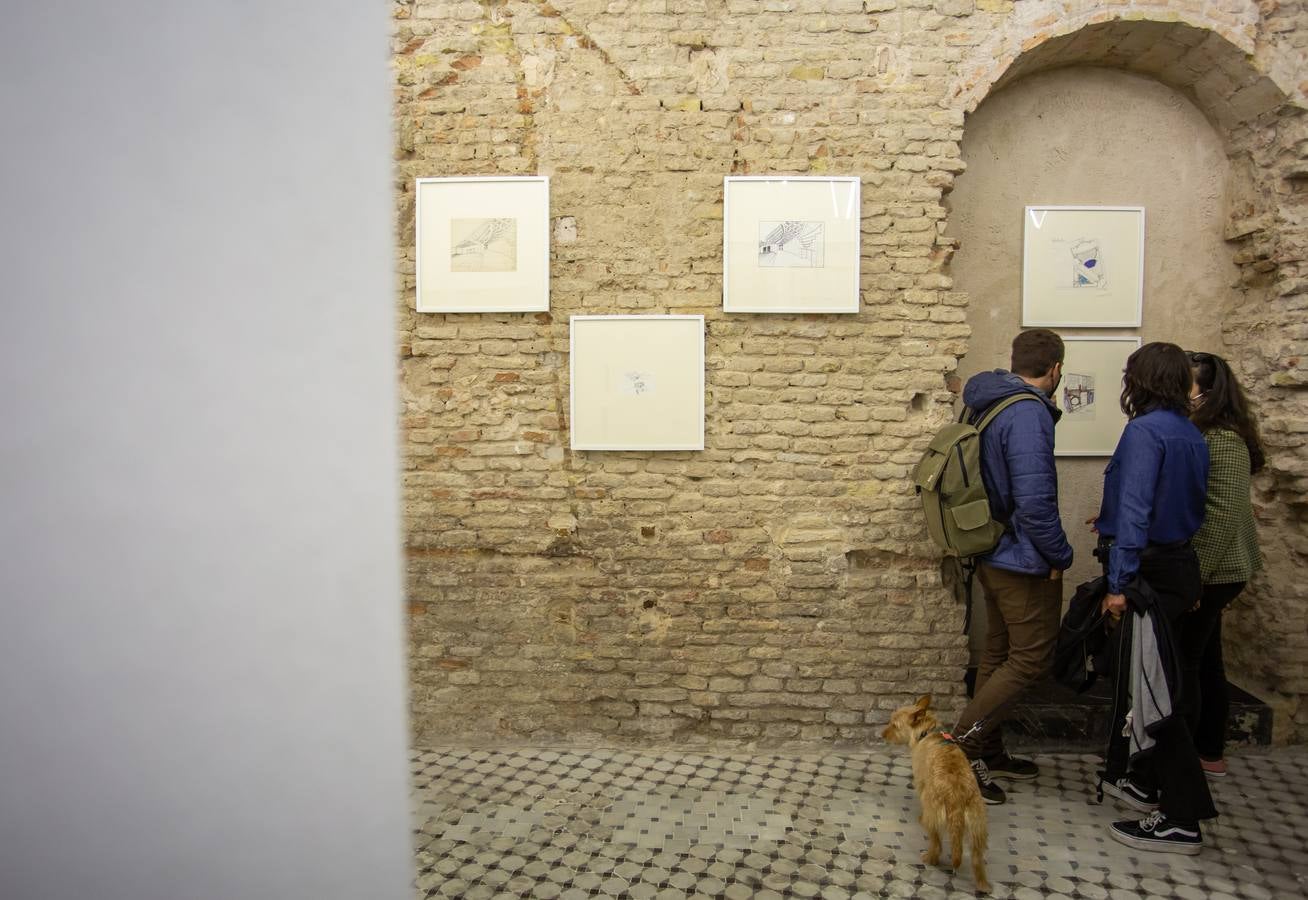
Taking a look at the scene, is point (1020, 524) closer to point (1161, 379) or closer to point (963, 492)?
point (963, 492)

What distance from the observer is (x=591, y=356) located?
4285mm

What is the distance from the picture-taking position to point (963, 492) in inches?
144

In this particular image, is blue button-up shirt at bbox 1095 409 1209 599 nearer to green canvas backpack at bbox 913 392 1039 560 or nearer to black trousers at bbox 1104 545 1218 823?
black trousers at bbox 1104 545 1218 823

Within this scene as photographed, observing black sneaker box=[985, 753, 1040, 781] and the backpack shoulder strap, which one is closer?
the backpack shoulder strap

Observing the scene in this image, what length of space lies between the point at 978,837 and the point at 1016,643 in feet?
3.24

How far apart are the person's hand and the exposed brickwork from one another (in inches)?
40.3

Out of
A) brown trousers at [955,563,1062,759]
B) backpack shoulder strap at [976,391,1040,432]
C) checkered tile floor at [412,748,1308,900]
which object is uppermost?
backpack shoulder strap at [976,391,1040,432]

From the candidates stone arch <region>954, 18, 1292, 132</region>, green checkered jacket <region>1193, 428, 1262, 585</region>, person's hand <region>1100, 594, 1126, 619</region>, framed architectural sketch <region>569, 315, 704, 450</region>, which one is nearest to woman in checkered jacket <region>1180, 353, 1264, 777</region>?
green checkered jacket <region>1193, 428, 1262, 585</region>

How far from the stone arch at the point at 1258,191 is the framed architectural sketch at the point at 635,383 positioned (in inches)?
76.4

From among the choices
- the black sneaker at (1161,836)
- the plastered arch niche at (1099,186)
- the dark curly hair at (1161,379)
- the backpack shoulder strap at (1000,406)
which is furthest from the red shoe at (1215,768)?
the backpack shoulder strap at (1000,406)

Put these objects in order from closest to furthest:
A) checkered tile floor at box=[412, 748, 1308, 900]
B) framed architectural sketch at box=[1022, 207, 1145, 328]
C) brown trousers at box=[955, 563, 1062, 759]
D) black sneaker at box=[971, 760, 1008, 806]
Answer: checkered tile floor at box=[412, 748, 1308, 900] → brown trousers at box=[955, 563, 1062, 759] → black sneaker at box=[971, 760, 1008, 806] → framed architectural sketch at box=[1022, 207, 1145, 328]

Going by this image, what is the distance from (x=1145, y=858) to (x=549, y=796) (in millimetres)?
2538

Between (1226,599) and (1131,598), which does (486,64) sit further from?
(1226,599)

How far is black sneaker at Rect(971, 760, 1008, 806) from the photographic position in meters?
3.72
